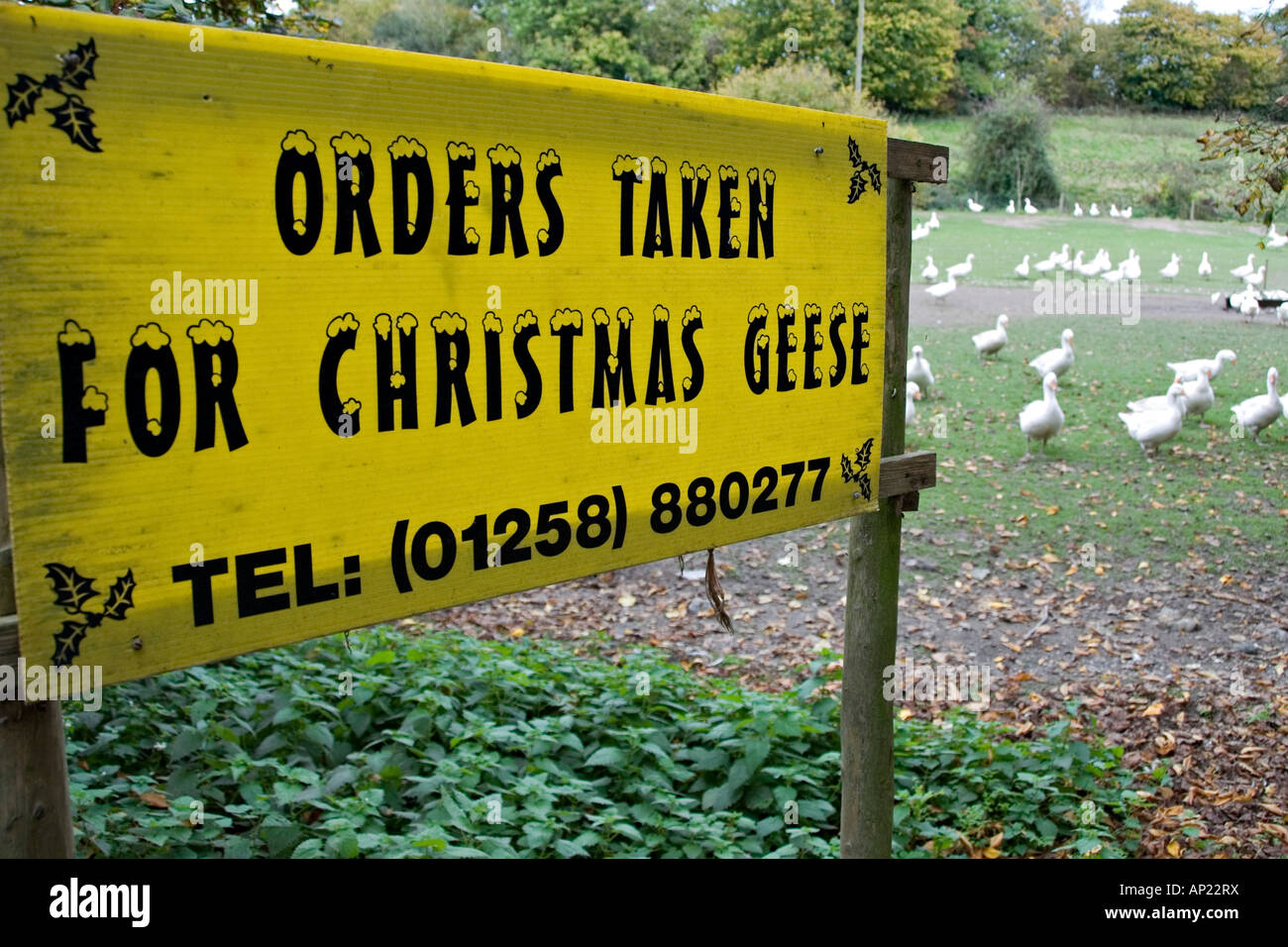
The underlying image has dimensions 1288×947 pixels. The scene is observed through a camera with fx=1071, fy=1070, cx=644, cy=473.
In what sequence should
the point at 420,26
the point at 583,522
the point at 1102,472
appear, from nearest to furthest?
the point at 583,522 → the point at 1102,472 → the point at 420,26

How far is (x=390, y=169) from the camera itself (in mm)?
2459

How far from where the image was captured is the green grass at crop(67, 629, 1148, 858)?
13.5 feet

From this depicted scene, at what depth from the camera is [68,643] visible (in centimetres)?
210

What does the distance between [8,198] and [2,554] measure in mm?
680

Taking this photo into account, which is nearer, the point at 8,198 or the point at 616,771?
the point at 8,198

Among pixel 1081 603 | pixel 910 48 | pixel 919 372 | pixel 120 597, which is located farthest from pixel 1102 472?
pixel 910 48

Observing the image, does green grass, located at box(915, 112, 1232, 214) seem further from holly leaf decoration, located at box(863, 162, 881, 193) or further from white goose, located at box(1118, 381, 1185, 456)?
holly leaf decoration, located at box(863, 162, 881, 193)

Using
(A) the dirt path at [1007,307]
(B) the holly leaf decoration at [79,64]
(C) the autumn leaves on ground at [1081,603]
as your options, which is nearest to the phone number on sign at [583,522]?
(B) the holly leaf decoration at [79,64]

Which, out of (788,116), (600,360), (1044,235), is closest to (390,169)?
(600,360)

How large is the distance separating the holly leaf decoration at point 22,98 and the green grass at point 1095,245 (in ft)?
68.8

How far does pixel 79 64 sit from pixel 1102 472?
37.9ft

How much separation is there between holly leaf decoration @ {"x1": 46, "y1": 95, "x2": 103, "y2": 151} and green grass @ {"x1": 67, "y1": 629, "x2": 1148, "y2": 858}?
100 inches

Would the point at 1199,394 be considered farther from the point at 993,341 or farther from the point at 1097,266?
the point at 1097,266
